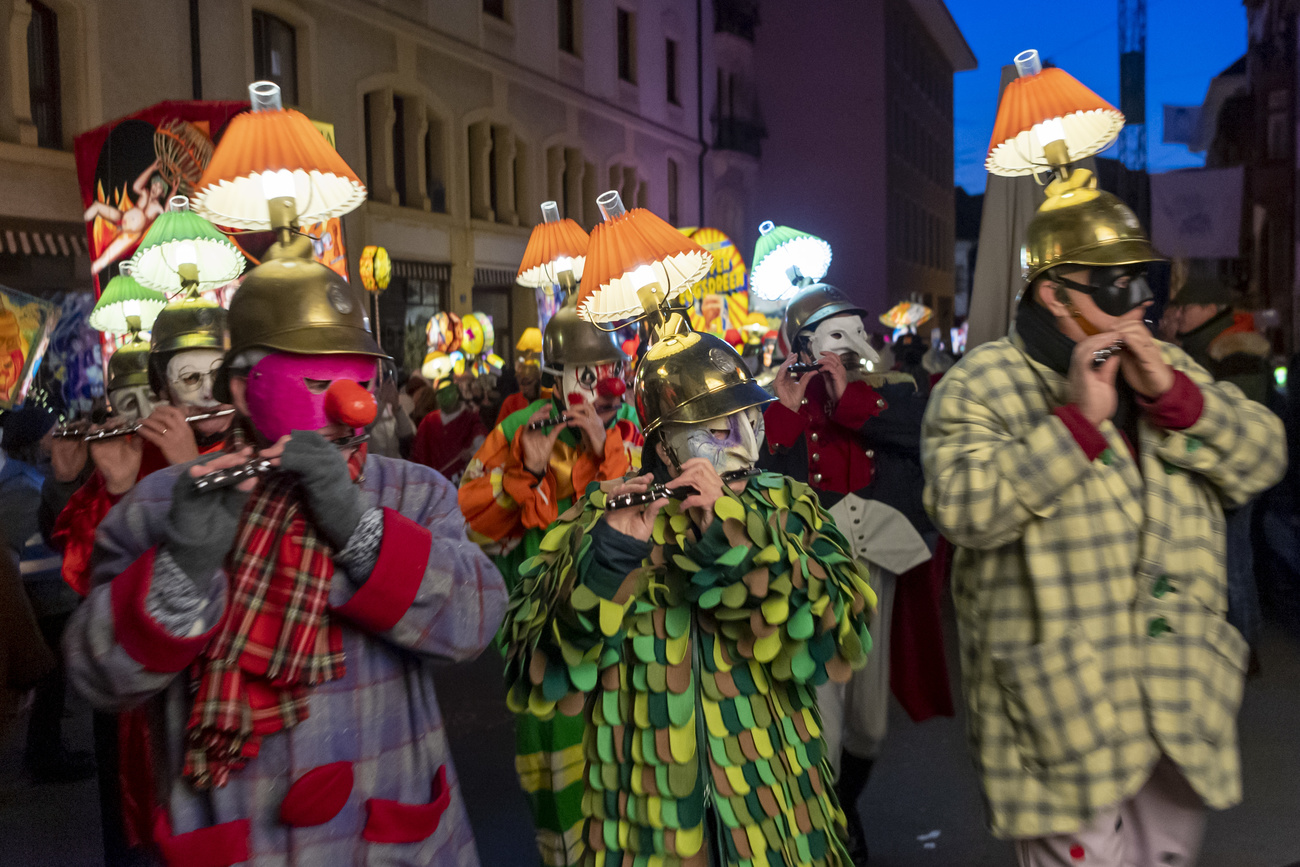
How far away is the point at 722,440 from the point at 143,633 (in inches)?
53.9

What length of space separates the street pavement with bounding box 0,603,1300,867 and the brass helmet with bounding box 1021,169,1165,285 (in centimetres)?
260

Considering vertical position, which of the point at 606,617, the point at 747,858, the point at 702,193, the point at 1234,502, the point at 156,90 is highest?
the point at 702,193

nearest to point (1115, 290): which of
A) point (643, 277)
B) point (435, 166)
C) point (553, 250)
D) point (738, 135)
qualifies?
point (643, 277)

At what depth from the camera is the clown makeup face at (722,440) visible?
2684mm

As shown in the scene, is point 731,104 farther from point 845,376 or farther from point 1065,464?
point 1065,464

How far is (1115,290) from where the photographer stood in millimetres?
2693

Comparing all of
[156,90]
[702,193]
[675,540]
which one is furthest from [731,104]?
[675,540]

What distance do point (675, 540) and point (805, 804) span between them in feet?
2.31

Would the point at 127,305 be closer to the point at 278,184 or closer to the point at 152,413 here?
the point at 152,413

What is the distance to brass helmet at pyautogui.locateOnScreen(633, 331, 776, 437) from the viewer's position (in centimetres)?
266

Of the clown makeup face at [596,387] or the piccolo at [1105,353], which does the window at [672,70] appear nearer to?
the clown makeup face at [596,387]

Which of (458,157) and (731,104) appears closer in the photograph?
(458,157)

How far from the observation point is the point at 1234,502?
2.73m

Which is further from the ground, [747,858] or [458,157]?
[458,157]
